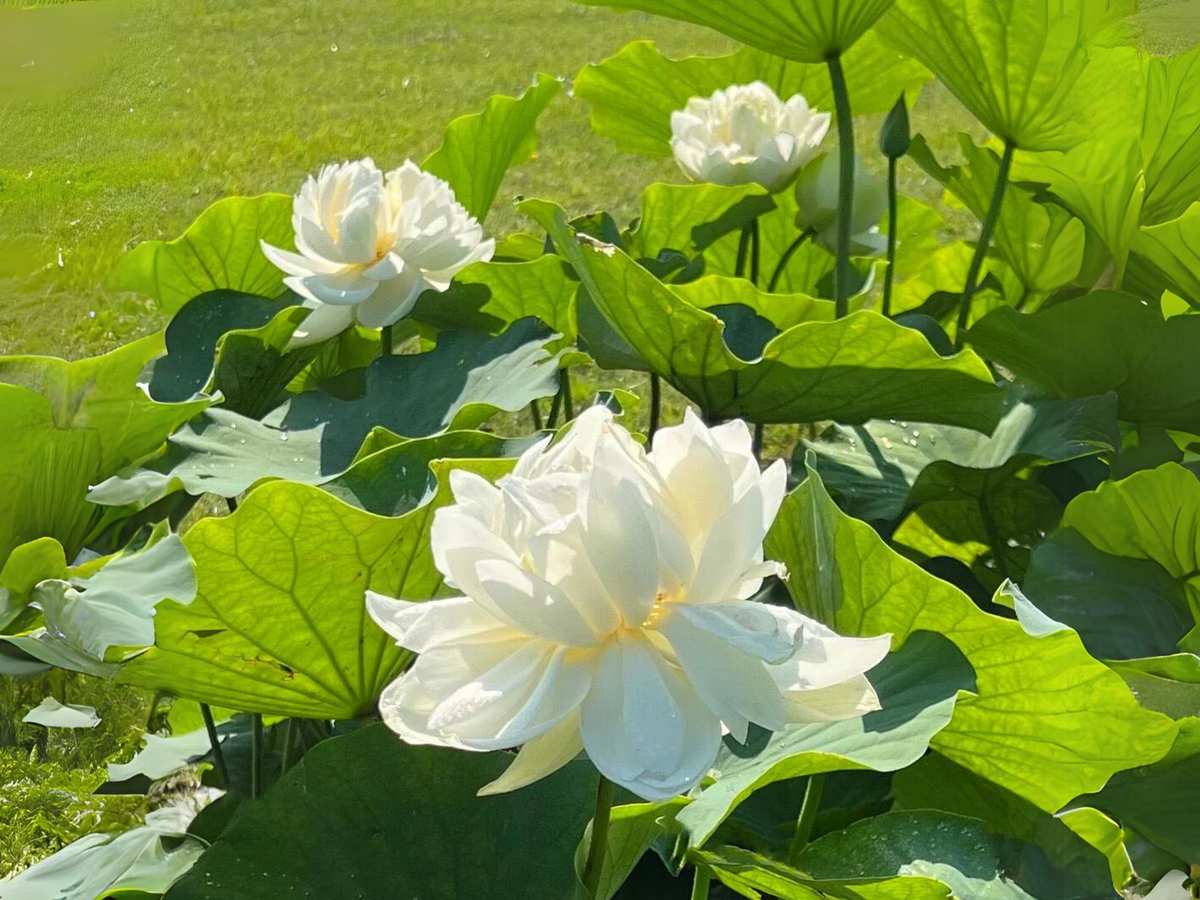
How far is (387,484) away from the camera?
76cm

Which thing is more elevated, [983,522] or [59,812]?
[983,522]

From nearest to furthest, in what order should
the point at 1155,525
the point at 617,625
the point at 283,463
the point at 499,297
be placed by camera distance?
the point at 617,625
the point at 1155,525
the point at 283,463
the point at 499,297

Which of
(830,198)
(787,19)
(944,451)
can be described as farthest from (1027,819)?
(830,198)

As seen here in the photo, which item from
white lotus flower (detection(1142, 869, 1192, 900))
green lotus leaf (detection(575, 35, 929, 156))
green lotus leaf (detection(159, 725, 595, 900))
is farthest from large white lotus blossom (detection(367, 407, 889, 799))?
green lotus leaf (detection(575, 35, 929, 156))

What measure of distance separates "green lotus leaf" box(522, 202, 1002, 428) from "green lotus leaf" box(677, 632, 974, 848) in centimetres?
30

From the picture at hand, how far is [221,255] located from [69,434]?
0.39m

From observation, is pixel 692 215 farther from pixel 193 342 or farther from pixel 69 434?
pixel 69 434

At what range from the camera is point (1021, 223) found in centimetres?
126

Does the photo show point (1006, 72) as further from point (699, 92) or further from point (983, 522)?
point (699, 92)

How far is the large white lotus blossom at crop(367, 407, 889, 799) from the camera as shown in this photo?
0.43m

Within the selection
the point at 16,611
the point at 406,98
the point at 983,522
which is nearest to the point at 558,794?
the point at 16,611

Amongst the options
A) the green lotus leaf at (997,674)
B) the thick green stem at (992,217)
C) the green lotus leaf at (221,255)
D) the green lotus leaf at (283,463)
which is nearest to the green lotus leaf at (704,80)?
the thick green stem at (992,217)

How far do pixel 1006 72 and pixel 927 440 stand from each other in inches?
12.4

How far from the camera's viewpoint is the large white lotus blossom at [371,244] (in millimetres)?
1004
